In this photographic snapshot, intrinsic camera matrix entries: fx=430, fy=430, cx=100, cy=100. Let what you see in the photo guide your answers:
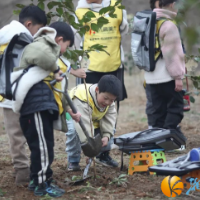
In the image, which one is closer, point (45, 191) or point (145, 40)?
point (45, 191)

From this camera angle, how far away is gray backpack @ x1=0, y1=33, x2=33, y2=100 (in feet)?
10.5

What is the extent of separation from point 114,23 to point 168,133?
62.9 inches

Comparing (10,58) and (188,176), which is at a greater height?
(10,58)

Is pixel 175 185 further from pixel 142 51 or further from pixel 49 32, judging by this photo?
pixel 142 51

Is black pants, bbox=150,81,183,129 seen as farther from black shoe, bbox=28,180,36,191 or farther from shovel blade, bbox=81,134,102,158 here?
black shoe, bbox=28,180,36,191

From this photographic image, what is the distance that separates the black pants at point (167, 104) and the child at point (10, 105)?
2011 millimetres

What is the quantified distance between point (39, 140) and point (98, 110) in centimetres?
105

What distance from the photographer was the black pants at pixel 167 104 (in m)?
5.12

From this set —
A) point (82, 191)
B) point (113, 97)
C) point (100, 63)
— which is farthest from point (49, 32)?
point (100, 63)

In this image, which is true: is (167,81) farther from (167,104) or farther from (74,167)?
(74,167)

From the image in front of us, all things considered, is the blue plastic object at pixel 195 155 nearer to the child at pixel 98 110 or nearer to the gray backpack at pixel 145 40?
the child at pixel 98 110

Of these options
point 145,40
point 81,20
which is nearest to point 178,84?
point 145,40

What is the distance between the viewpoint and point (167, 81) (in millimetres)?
5035

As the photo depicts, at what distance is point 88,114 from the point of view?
4.05m
